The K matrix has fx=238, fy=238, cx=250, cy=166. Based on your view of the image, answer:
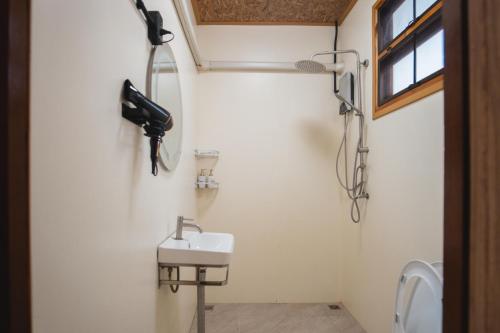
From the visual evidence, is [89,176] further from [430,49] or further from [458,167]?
[430,49]

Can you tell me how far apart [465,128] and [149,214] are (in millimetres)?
1180

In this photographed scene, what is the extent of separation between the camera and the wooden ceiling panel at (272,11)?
2275 millimetres

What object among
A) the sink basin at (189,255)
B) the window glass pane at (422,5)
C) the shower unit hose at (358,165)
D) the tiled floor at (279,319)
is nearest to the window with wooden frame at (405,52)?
the window glass pane at (422,5)

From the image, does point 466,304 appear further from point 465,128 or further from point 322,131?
point 322,131

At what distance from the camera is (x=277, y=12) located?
7.90 ft

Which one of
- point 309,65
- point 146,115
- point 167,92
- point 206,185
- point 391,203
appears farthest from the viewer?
point 206,185

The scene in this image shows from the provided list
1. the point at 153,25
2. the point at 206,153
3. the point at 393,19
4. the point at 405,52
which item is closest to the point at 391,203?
the point at 405,52

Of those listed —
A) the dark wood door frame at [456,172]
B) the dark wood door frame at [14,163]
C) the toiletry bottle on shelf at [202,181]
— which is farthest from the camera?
the toiletry bottle on shelf at [202,181]

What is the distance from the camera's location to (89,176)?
2.22 feet

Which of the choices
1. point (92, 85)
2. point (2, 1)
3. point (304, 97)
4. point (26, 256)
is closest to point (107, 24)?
point (92, 85)

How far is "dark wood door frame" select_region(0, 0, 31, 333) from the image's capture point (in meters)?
0.35

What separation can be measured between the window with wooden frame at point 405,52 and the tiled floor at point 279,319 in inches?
72.1

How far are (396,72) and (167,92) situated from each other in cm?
162

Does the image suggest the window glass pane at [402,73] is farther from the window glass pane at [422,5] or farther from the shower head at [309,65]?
the shower head at [309,65]
